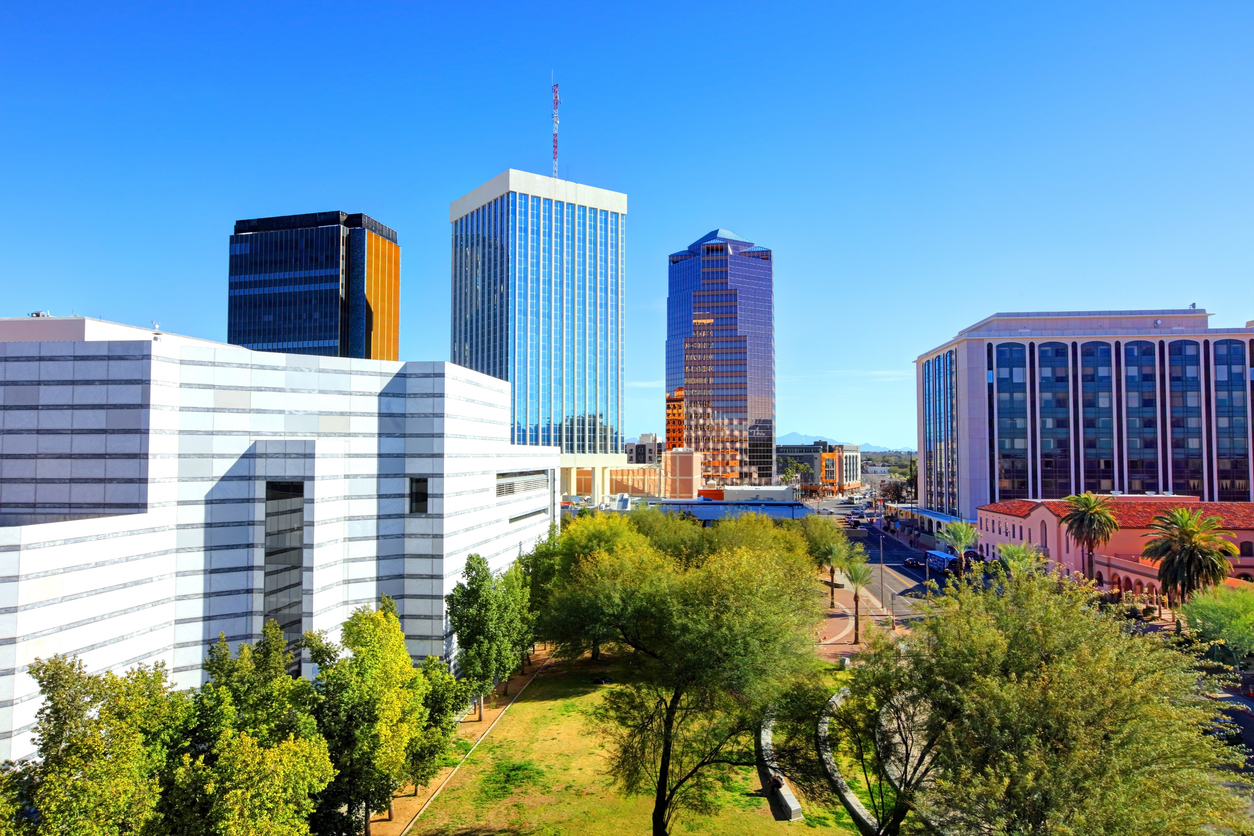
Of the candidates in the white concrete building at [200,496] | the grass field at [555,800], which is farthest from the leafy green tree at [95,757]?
the grass field at [555,800]

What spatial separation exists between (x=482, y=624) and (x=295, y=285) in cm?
12067

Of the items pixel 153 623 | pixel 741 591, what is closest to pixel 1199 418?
pixel 741 591

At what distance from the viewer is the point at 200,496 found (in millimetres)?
29359

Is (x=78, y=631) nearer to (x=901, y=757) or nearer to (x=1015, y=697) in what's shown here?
(x=901, y=757)

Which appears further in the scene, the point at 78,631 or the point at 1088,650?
the point at 78,631

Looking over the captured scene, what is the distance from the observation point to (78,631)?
23.0 m

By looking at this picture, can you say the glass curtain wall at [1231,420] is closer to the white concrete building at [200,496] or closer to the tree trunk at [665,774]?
the tree trunk at [665,774]

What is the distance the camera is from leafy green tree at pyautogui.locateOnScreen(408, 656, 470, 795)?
2333 cm

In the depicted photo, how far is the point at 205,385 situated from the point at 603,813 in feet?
86.8

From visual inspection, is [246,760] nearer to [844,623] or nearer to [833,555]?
[844,623]

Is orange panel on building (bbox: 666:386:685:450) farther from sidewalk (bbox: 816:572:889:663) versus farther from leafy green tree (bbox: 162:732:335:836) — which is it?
leafy green tree (bbox: 162:732:335:836)

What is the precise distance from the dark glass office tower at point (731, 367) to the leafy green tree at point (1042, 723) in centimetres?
15973

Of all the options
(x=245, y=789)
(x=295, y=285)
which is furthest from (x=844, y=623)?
(x=295, y=285)

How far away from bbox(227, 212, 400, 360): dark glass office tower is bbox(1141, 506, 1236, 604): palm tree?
12664 cm
